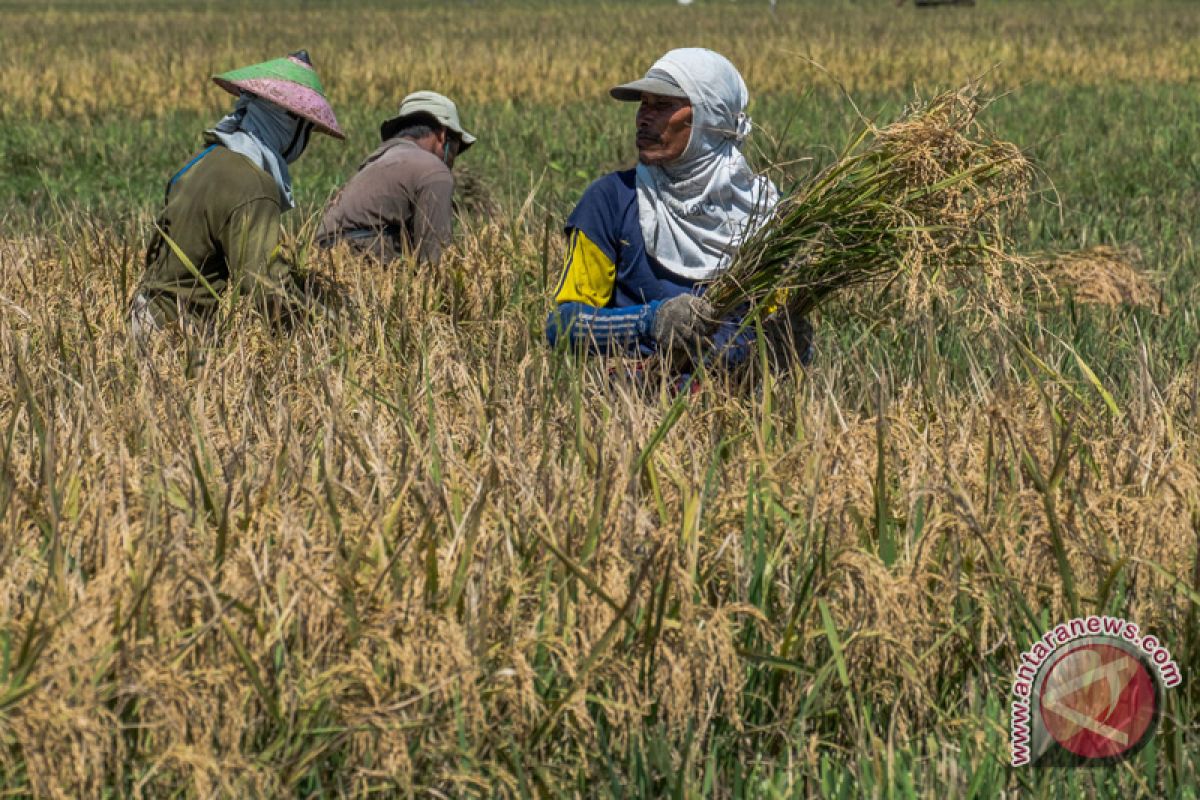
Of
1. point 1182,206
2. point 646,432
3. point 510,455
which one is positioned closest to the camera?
point 510,455

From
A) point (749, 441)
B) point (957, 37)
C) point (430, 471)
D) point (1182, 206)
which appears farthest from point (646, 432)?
point (957, 37)

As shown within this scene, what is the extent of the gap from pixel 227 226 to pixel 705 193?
135 cm

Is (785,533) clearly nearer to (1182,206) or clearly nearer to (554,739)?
(554,739)

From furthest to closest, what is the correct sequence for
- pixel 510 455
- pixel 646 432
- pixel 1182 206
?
pixel 1182 206 < pixel 646 432 < pixel 510 455

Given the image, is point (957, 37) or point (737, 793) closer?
point (737, 793)

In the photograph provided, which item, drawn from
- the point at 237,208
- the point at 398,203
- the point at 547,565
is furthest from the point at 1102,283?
the point at 547,565

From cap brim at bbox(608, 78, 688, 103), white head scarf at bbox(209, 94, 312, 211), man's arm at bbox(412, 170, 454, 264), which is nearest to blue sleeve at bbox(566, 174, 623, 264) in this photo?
cap brim at bbox(608, 78, 688, 103)

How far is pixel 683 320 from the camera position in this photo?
3.55m

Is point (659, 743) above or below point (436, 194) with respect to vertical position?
below

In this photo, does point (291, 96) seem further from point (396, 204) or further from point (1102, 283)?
point (1102, 283)

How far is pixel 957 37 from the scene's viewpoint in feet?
74.3

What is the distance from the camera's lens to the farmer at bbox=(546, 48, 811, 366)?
3674 mm

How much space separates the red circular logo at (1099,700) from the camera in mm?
2445

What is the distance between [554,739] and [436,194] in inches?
A: 135
